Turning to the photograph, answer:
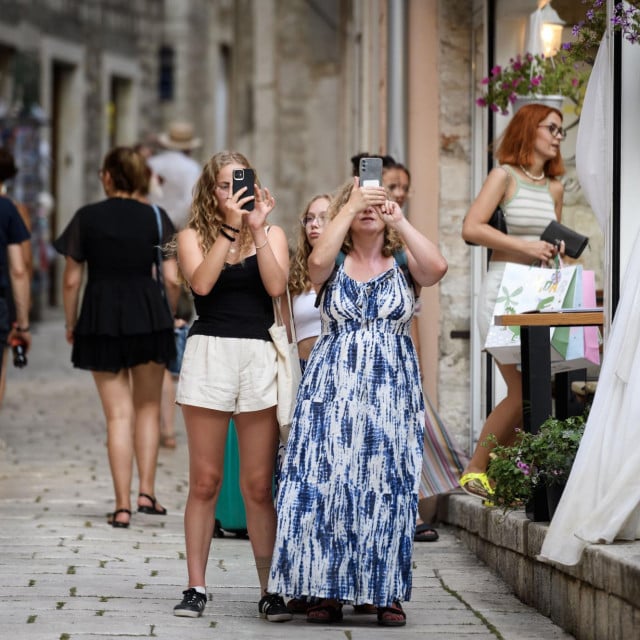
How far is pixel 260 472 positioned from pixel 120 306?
258cm

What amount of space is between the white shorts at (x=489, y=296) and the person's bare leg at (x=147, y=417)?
183cm

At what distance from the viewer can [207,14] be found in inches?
1423

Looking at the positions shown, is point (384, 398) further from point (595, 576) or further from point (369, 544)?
point (595, 576)

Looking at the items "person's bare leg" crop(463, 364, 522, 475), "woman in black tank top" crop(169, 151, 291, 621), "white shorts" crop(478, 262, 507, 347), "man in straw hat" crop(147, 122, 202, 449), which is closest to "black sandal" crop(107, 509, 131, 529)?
"person's bare leg" crop(463, 364, 522, 475)

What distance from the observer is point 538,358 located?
6.44 m

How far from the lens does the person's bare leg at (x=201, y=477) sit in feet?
18.8

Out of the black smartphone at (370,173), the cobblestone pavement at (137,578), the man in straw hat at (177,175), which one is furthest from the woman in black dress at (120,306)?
the man in straw hat at (177,175)

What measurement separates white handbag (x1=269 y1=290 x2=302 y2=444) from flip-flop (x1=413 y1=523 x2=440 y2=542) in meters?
2.19

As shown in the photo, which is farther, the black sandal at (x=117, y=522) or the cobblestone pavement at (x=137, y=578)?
the black sandal at (x=117, y=522)

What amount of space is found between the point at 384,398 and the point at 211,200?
953mm

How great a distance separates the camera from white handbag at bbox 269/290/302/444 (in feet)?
18.8

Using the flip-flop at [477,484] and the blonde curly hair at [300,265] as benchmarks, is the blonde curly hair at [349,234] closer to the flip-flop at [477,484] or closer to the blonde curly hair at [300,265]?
the blonde curly hair at [300,265]

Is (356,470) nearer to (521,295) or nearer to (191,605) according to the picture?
(191,605)

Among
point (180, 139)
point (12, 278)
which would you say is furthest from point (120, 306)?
point (180, 139)
